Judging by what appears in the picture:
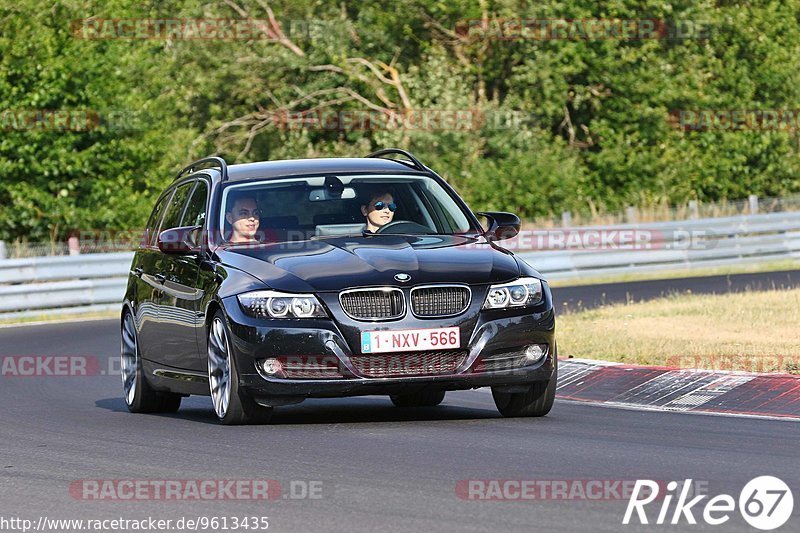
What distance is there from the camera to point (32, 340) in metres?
20.5

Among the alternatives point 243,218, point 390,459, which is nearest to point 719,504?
point 390,459

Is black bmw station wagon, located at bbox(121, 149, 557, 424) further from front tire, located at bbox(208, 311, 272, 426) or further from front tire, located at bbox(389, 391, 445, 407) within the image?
front tire, located at bbox(389, 391, 445, 407)

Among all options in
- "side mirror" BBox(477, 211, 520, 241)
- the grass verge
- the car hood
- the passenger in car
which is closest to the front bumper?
the car hood

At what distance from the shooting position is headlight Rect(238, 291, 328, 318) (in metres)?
9.86

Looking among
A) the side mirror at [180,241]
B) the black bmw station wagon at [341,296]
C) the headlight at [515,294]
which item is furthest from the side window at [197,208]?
the headlight at [515,294]

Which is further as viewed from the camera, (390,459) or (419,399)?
(419,399)

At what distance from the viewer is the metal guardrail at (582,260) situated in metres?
25.6

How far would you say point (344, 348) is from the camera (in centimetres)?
983

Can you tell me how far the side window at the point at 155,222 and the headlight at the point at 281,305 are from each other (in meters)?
2.88

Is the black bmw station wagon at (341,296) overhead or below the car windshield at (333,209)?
below

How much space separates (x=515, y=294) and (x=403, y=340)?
0.78 metres

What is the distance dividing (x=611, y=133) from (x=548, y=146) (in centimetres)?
219

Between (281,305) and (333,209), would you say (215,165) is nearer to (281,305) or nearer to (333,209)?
(333,209)

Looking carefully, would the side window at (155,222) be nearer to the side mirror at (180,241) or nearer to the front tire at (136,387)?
Result: the front tire at (136,387)
